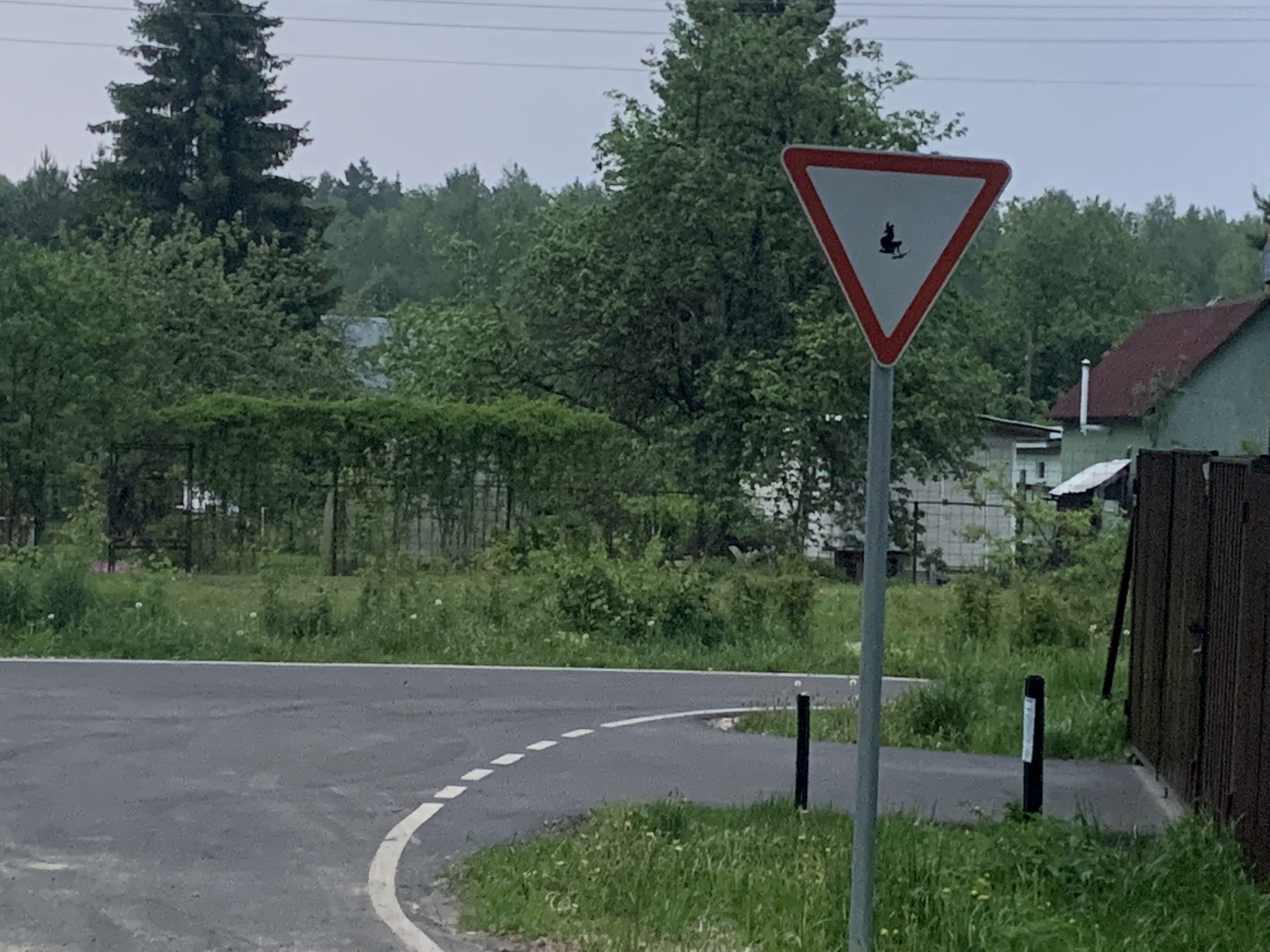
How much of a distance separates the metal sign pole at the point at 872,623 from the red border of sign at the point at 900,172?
14 centimetres

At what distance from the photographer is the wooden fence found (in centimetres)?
809

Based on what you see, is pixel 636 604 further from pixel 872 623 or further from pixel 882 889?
pixel 872 623

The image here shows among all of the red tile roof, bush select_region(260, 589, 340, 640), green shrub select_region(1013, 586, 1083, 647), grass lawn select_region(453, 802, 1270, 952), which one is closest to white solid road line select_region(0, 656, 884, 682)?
bush select_region(260, 589, 340, 640)

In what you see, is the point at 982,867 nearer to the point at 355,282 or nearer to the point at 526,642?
the point at 526,642

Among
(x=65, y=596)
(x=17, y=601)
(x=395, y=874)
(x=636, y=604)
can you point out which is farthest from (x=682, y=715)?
(x=17, y=601)

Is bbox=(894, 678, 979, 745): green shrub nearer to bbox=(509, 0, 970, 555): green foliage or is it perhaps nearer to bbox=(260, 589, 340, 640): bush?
bbox=(260, 589, 340, 640): bush

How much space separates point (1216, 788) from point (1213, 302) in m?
57.9

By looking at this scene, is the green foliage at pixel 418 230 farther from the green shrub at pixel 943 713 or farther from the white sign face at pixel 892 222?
the white sign face at pixel 892 222

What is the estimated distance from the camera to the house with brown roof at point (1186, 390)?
55.2 metres

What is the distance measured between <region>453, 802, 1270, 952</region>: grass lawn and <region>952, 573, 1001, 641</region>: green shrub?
11660mm

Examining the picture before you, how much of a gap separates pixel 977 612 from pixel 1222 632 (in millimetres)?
12078

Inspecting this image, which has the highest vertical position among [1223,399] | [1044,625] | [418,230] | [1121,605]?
[418,230]

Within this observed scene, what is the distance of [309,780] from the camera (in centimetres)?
1164

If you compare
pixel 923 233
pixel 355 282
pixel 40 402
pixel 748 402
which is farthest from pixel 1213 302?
pixel 355 282
